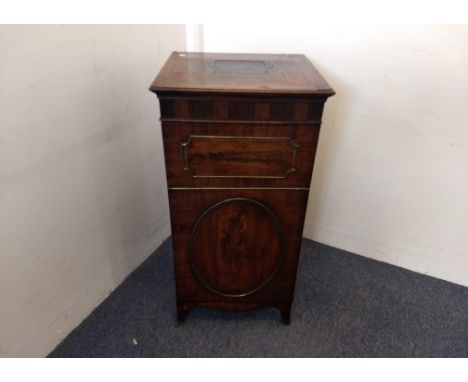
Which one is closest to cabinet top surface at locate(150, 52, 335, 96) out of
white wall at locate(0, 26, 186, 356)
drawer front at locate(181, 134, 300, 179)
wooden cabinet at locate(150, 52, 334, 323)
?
wooden cabinet at locate(150, 52, 334, 323)

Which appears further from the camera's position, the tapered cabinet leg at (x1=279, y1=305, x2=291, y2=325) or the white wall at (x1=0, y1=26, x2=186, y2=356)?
the tapered cabinet leg at (x1=279, y1=305, x2=291, y2=325)

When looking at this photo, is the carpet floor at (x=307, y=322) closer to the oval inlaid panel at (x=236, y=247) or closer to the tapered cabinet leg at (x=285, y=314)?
the tapered cabinet leg at (x=285, y=314)

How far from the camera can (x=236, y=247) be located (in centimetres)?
105

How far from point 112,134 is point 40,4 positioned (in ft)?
1.40

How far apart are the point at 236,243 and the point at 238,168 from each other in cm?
26

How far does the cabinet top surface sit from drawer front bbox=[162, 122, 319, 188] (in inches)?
3.5

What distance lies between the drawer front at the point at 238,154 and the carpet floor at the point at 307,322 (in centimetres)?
59

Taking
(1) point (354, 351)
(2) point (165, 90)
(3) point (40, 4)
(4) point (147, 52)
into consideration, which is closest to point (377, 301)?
(1) point (354, 351)

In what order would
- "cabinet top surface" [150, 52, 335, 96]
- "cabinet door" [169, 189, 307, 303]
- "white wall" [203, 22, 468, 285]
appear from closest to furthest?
"cabinet top surface" [150, 52, 335, 96], "cabinet door" [169, 189, 307, 303], "white wall" [203, 22, 468, 285]

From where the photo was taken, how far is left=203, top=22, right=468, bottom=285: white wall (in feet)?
3.81

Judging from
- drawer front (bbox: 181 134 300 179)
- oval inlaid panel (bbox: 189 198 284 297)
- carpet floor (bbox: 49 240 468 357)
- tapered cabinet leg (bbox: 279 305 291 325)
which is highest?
drawer front (bbox: 181 134 300 179)

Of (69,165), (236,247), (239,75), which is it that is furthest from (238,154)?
(69,165)

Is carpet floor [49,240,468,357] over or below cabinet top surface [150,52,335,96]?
below

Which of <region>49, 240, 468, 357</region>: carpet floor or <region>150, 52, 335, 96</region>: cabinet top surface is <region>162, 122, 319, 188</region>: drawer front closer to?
<region>150, 52, 335, 96</region>: cabinet top surface
